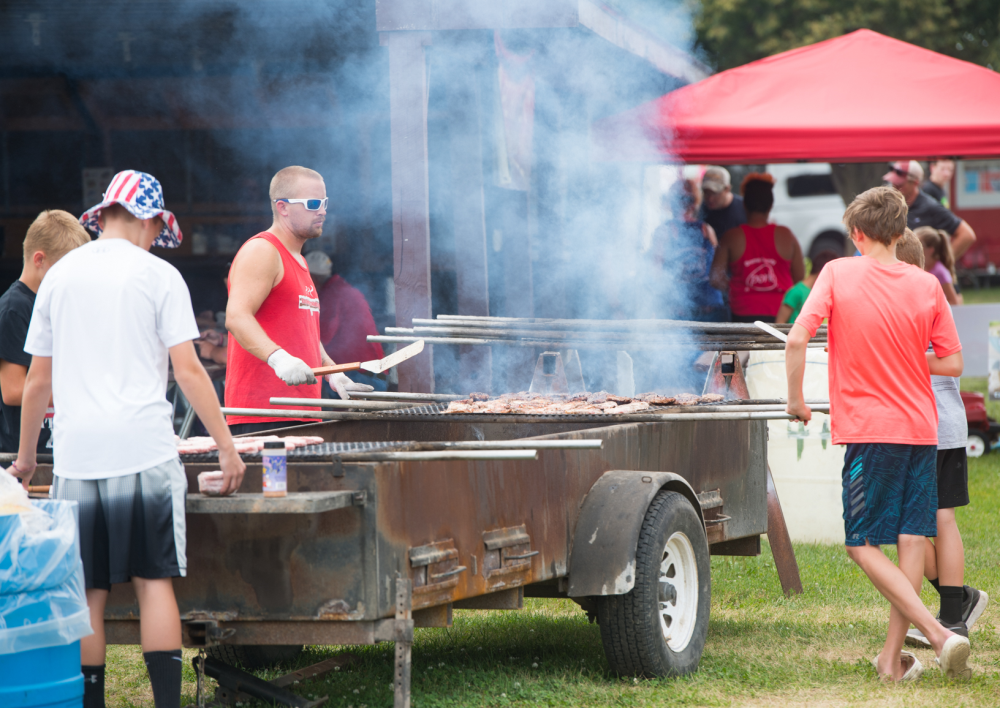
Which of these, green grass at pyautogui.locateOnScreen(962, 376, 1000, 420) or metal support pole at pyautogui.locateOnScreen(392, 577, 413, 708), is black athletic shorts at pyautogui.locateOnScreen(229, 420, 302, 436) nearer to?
metal support pole at pyautogui.locateOnScreen(392, 577, 413, 708)

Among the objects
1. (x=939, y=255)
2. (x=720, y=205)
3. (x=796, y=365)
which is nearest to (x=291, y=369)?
(x=796, y=365)

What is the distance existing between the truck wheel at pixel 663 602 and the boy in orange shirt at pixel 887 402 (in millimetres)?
570

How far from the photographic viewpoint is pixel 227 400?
488 cm

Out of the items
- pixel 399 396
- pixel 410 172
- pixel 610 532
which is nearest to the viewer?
pixel 610 532

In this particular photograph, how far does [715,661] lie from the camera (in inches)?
183

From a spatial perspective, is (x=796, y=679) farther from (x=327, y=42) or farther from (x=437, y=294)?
(x=327, y=42)

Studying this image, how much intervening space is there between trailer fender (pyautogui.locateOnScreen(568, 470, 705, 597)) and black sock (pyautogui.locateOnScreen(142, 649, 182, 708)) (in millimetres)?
1352

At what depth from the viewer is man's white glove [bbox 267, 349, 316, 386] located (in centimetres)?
442

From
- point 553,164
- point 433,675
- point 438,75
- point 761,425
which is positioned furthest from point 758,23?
point 433,675

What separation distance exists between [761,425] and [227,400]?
7.99 feet

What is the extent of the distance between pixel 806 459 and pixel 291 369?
381 cm

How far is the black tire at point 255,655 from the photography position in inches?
181

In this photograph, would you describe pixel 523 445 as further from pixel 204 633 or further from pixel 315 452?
pixel 204 633

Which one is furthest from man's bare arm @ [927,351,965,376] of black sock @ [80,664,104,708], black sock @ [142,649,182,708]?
black sock @ [80,664,104,708]
